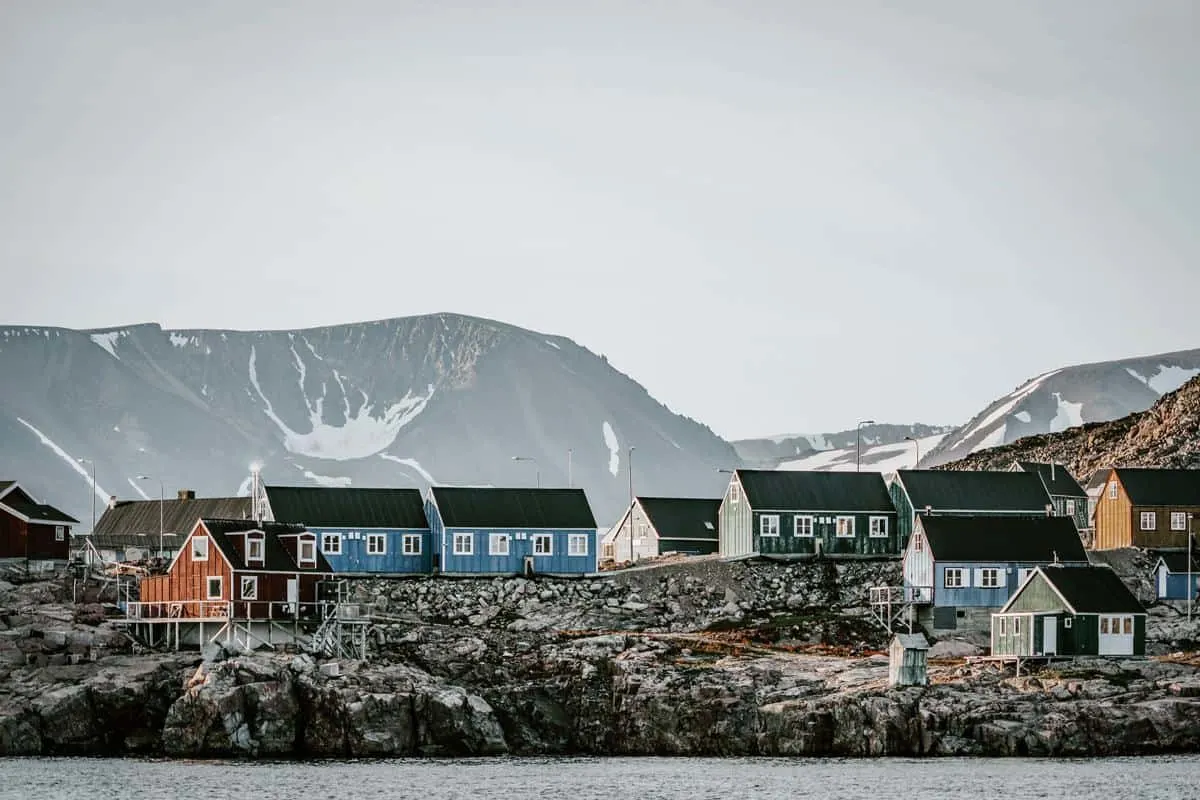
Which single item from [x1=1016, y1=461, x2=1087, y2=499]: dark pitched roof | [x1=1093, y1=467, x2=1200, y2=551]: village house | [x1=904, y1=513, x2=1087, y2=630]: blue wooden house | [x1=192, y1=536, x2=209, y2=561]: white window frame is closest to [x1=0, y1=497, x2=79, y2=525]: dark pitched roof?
[x1=192, y1=536, x2=209, y2=561]: white window frame

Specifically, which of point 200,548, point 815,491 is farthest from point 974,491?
point 200,548

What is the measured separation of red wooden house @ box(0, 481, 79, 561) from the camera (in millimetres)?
116750

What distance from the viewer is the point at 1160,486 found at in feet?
402

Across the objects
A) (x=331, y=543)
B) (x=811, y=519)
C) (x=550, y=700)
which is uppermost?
(x=811, y=519)

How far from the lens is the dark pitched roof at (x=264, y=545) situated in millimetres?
100688

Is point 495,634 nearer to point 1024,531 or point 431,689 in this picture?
point 431,689

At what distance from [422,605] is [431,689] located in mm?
19142

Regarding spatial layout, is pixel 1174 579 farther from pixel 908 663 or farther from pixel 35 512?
pixel 35 512

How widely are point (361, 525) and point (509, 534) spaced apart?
28.1 ft

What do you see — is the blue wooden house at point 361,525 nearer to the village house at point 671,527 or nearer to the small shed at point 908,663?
the village house at point 671,527

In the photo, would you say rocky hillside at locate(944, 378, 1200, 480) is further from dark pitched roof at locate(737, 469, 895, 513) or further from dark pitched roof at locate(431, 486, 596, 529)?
dark pitched roof at locate(431, 486, 596, 529)

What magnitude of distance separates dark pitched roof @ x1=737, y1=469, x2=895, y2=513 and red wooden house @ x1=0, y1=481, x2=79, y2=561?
133ft

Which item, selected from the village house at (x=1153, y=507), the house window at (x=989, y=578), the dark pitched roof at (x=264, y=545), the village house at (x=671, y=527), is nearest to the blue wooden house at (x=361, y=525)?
the dark pitched roof at (x=264, y=545)

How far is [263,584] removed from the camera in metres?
101
